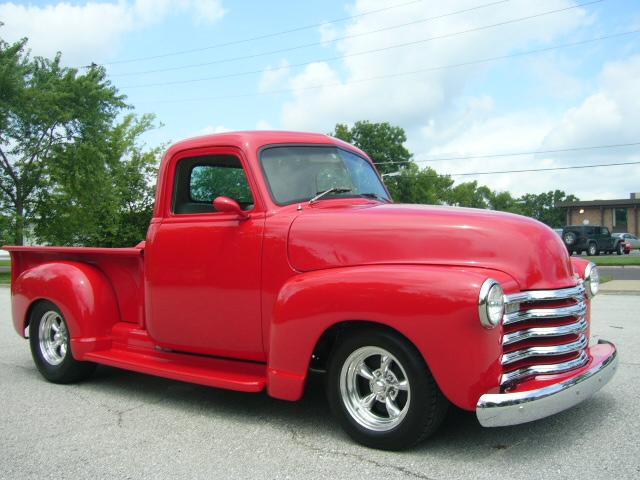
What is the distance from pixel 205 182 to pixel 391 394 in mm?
2352

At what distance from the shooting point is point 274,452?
12.2ft

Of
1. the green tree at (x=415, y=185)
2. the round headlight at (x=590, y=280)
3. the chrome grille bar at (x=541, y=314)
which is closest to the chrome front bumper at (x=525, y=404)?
the chrome grille bar at (x=541, y=314)

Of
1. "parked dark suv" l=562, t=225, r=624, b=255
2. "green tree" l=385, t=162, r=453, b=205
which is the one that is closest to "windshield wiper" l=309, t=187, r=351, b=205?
"parked dark suv" l=562, t=225, r=624, b=255

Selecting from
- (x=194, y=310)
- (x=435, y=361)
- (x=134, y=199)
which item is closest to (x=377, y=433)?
(x=435, y=361)

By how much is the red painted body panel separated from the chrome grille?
8 cm

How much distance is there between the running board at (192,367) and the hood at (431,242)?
826 millimetres

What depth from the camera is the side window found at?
187 inches

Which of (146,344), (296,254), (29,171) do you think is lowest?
(146,344)

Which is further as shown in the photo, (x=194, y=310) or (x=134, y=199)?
(x=134, y=199)

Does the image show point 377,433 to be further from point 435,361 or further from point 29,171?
point 29,171

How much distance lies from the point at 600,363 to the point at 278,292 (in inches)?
80.3

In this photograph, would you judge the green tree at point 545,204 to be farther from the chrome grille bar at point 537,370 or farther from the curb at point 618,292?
the chrome grille bar at point 537,370

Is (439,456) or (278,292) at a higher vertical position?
(278,292)

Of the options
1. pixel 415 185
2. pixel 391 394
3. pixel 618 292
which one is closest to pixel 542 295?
pixel 391 394
